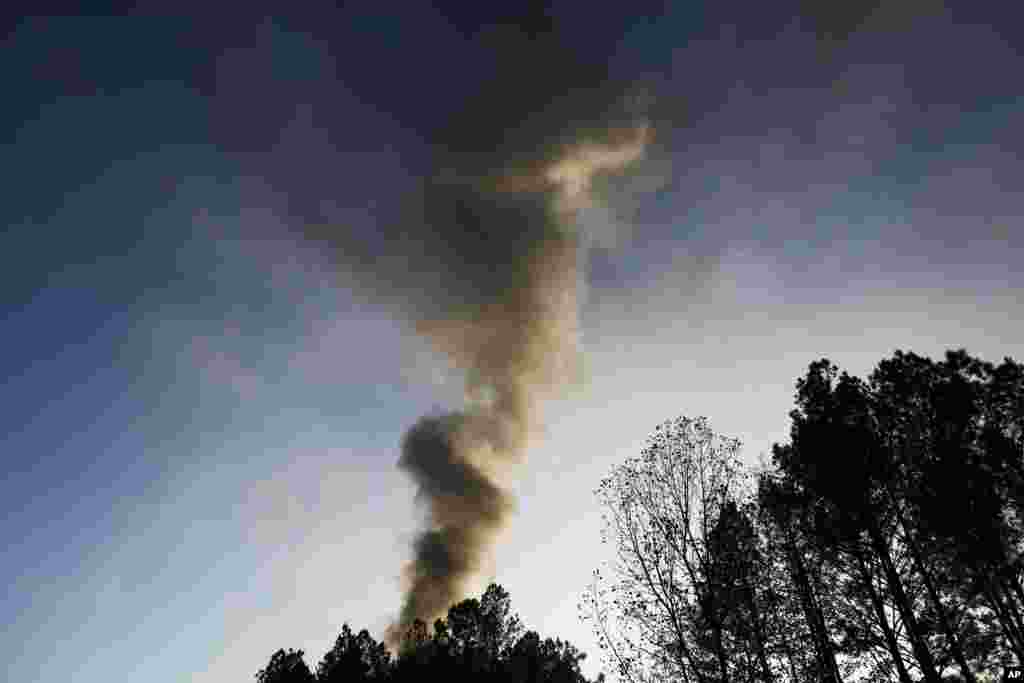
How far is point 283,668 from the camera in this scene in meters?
52.8

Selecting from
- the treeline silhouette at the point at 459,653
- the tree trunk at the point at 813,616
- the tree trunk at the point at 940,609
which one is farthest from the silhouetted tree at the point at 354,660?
the tree trunk at the point at 940,609

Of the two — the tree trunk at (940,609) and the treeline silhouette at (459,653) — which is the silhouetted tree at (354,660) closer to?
the treeline silhouette at (459,653)

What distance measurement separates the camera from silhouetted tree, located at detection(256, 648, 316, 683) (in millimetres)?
48812

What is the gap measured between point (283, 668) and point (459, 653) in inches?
738

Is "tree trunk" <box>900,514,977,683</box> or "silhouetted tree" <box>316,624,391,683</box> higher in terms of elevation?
"silhouetted tree" <box>316,624,391,683</box>

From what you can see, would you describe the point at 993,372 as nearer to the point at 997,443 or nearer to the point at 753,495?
the point at 997,443

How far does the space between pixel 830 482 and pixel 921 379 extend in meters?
5.82

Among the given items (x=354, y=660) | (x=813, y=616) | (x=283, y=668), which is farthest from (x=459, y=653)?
(x=813, y=616)

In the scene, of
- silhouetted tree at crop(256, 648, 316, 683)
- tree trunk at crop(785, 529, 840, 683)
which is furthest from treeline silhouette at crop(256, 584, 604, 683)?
tree trunk at crop(785, 529, 840, 683)

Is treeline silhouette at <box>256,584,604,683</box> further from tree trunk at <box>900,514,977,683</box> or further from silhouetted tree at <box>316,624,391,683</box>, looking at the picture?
tree trunk at <box>900,514,977,683</box>

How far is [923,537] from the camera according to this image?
60.2ft

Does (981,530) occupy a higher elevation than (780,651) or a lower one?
higher

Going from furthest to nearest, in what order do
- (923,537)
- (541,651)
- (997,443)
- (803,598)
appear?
(541,651) → (803,598) → (997,443) → (923,537)

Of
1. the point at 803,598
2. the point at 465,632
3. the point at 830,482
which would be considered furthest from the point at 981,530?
the point at 465,632
